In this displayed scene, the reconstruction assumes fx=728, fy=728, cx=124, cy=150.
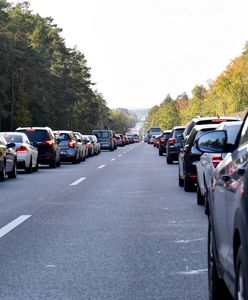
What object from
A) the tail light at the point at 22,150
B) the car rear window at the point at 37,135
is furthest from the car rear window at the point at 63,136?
the tail light at the point at 22,150

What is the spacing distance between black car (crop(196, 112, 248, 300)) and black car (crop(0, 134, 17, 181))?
590 inches

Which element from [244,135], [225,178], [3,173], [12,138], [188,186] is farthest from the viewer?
[12,138]

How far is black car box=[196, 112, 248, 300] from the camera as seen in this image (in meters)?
3.71

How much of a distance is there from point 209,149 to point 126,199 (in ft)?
28.6

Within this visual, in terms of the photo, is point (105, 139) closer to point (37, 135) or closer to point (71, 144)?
point (71, 144)

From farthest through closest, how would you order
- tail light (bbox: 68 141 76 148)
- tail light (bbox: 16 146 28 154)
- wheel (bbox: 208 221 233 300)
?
1. tail light (bbox: 68 141 76 148)
2. tail light (bbox: 16 146 28 154)
3. wheel (bbox: 208 221 233 300)

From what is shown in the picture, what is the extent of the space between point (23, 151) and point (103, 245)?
1629cm

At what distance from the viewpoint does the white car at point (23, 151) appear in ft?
80.9

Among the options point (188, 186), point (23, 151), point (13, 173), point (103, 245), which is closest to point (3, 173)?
point (13, 173)

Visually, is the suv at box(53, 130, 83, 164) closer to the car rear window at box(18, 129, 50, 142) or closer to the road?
the car rear window at box(18, 129, 50, 142)

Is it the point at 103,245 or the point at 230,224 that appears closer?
the point at 230,224

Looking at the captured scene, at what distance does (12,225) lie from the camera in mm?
10688

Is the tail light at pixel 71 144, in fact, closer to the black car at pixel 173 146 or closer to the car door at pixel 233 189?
the black car at pixel 173 146

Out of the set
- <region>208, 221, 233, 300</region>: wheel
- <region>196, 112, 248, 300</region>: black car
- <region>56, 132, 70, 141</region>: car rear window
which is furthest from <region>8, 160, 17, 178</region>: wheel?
<region>208, 221, 233, 300</region>: wheel
